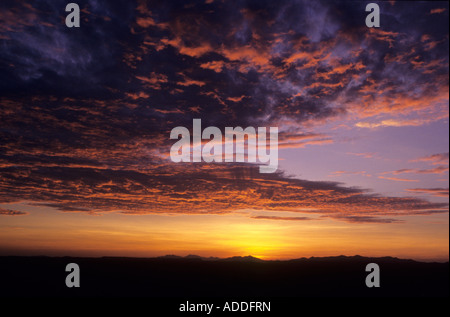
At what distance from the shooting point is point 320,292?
53.7 meters

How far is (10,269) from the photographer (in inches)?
2965
